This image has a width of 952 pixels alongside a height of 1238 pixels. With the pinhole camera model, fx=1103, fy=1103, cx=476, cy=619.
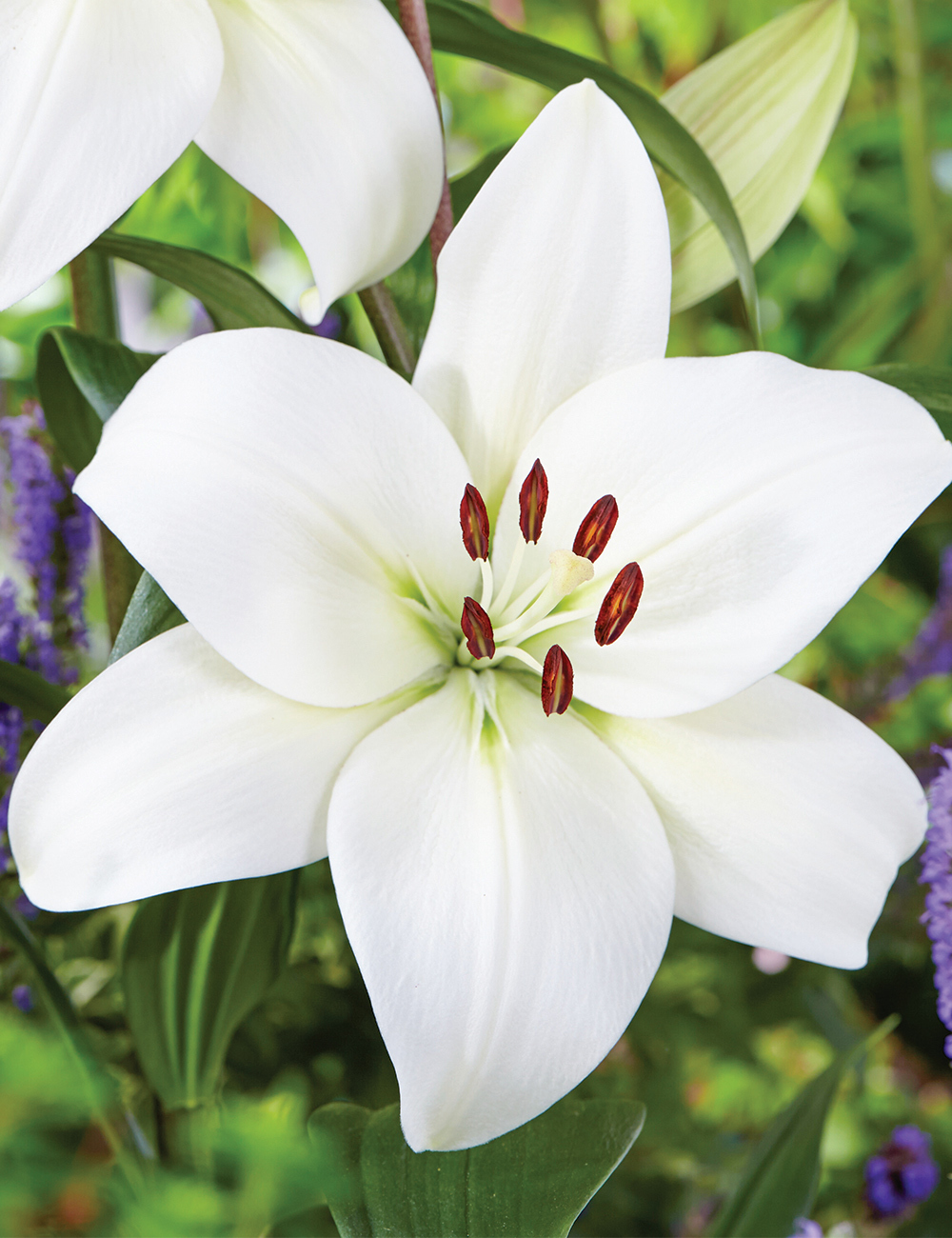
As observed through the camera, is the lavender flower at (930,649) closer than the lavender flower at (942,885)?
No

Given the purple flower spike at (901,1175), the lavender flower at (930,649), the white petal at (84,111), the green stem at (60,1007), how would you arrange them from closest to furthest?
the white petal at (84,111)
the green stem at (60,1007)
the purple flower spike at (901,1175)
the lavender flower at (930,649)

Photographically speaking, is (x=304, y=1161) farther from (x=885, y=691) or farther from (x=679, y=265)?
(x=885, y=691)

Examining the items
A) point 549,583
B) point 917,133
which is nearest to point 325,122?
point 549,583

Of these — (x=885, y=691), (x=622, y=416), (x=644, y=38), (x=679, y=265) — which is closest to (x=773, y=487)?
(x=622, y=416)

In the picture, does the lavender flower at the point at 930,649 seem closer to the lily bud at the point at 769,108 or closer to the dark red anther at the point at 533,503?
the lily bud at the point at 769,108

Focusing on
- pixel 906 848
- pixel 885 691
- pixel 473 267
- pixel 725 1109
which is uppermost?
pixel 473 267

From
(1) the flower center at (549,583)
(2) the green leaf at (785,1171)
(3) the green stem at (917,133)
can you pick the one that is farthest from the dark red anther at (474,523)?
(3) the green stem at (917,133)

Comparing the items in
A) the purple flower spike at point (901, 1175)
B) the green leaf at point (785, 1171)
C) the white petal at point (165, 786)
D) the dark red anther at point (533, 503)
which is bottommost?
the purple flower spike at point (901, 1175)
